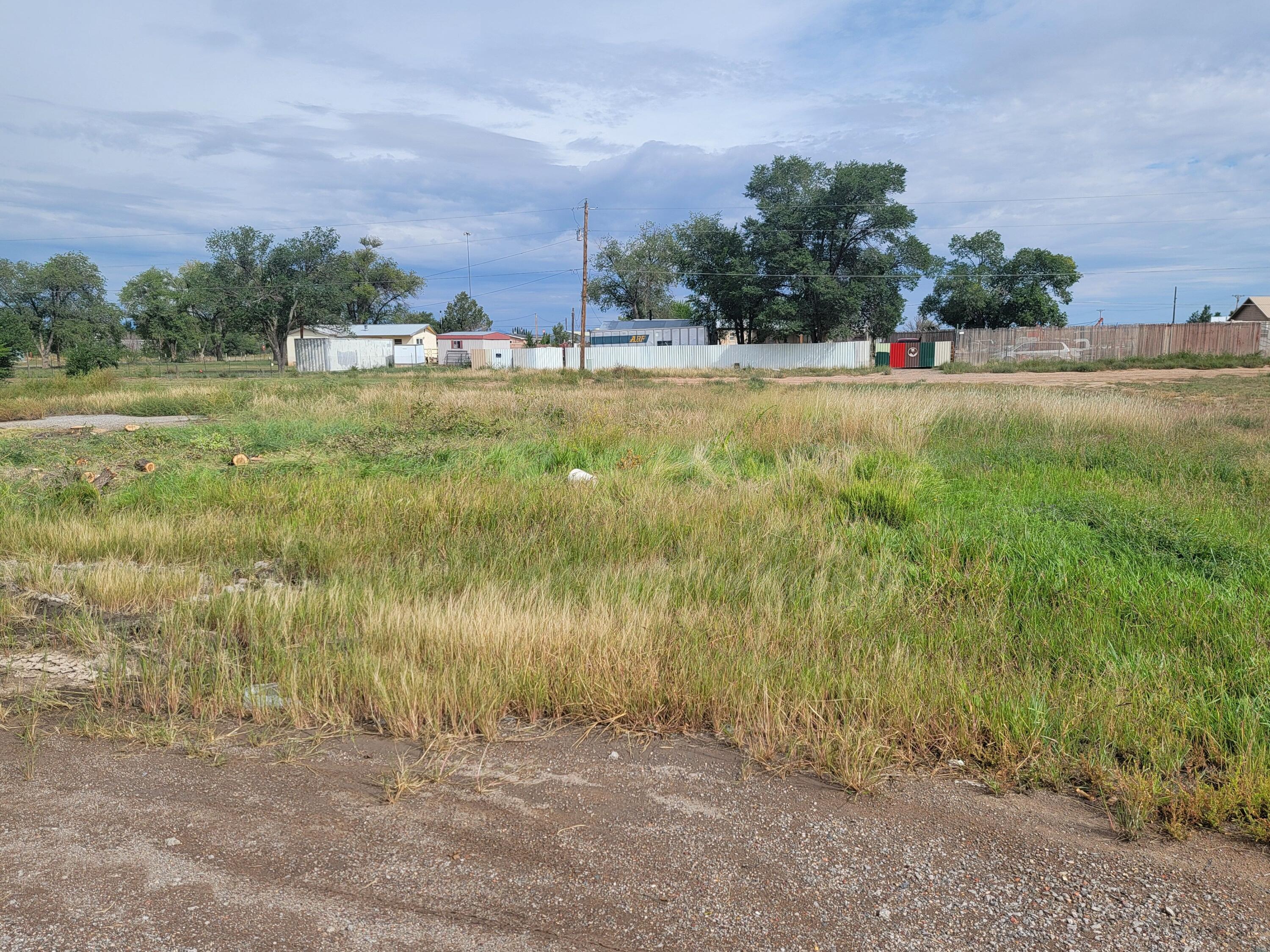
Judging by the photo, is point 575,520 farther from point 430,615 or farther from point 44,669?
point 44,669

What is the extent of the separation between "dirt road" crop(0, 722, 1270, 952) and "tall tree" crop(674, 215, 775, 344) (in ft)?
179

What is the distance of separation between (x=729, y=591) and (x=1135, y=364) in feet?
147

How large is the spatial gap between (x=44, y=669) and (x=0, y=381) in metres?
28.7

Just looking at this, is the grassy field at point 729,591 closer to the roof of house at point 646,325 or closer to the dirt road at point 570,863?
the dirt road at point 570,863

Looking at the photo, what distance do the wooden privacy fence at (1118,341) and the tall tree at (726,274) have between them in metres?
14.6

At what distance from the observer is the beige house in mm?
74938

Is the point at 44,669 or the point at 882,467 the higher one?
→ the point at 882,467

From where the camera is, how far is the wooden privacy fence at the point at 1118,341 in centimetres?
4475

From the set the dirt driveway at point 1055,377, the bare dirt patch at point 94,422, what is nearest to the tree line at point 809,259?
the dirt driveway at point 1055,377

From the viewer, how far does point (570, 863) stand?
2768 mm

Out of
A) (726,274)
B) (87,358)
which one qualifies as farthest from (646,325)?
(87,358)

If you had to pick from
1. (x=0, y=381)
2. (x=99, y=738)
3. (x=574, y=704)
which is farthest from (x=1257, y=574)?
(x=0, y=381)

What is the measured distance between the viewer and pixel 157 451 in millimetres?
11914

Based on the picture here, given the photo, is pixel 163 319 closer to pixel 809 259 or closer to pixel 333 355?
pixel 333 355
